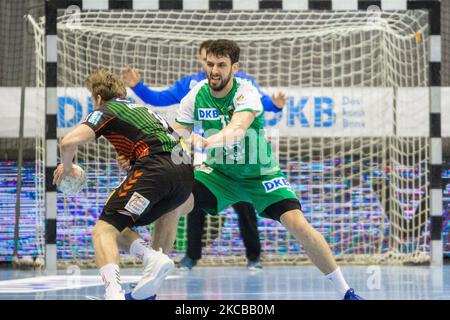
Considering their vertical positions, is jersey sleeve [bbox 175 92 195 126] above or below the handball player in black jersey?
above

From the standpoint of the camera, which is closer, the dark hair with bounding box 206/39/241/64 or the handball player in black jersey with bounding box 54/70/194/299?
the handball player in black jersey with bounding box 54/70/194/299

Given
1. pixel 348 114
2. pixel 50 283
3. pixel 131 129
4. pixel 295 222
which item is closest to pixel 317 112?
pixel 348 114

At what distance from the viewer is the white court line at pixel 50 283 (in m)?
7.37

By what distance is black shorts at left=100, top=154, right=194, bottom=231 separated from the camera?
212 inches

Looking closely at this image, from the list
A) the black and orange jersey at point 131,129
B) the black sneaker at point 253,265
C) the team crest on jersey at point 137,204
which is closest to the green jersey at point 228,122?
the black and orange jersey at point 131,129

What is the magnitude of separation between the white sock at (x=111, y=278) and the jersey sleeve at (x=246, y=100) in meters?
1.58

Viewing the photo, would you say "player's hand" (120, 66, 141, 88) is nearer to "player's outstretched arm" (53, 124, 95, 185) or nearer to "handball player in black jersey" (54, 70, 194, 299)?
"handball player in black jersey" (54, 70, 194, 299)

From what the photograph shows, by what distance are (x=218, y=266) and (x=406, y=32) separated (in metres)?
3.56

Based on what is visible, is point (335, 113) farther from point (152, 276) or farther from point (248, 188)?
point (152, 276)

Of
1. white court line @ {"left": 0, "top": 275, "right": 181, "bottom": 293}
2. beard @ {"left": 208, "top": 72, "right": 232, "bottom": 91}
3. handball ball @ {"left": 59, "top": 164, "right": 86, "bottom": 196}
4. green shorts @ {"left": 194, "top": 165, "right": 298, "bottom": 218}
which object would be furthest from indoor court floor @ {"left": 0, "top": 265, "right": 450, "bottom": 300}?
beard @ {"left": 208, "top": 72, "right": 232, "bottom": 91}

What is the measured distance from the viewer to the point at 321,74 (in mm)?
10836

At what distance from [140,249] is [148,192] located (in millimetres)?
353
